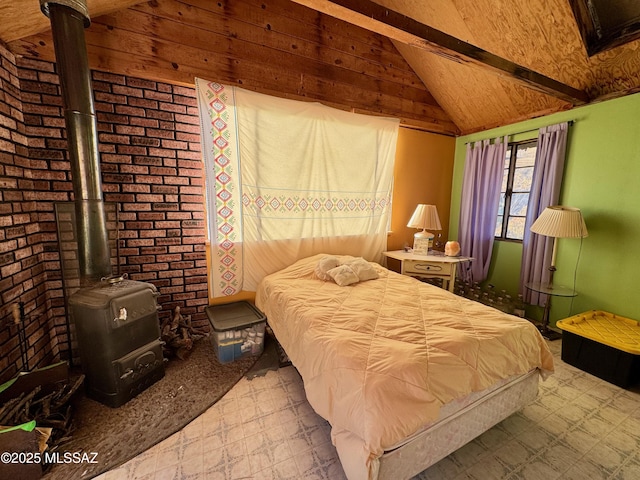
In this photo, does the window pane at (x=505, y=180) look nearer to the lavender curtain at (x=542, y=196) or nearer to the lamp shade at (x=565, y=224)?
the lavender curtain at (x=542, y=196)

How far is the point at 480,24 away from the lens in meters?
2.48

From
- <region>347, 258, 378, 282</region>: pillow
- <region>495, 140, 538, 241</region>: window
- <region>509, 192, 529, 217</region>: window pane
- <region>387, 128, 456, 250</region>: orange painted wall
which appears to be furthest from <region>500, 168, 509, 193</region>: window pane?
<region>347, 258, 378, 282</region>: pillow

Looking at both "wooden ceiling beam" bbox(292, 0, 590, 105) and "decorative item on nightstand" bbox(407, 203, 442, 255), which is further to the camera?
"decorative item on nightstand" bbox(407, 203, 442, 255)

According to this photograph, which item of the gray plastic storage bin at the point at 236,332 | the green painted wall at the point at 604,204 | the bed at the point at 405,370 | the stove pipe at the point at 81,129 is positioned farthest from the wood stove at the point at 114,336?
the green painted wall at the point at 604,204

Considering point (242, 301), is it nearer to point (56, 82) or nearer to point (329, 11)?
point (56, 82)

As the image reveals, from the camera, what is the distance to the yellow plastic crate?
6.39 ft

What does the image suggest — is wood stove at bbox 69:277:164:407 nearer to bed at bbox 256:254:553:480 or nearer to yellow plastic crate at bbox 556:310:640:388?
bed at bbox 256:254:553:480

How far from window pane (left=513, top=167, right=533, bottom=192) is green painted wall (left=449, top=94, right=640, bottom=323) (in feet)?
1.26

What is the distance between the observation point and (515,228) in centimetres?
323

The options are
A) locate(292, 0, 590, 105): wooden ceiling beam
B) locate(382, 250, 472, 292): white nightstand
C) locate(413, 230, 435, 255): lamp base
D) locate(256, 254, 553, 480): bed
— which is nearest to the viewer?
locate(256, 254, 553, 480): bed

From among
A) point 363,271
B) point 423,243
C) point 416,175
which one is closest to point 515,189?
point 416,175

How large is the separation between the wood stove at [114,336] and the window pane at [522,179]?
12.7 ft

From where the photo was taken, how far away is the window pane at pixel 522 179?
3092 mm

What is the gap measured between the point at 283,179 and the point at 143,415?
207cm
